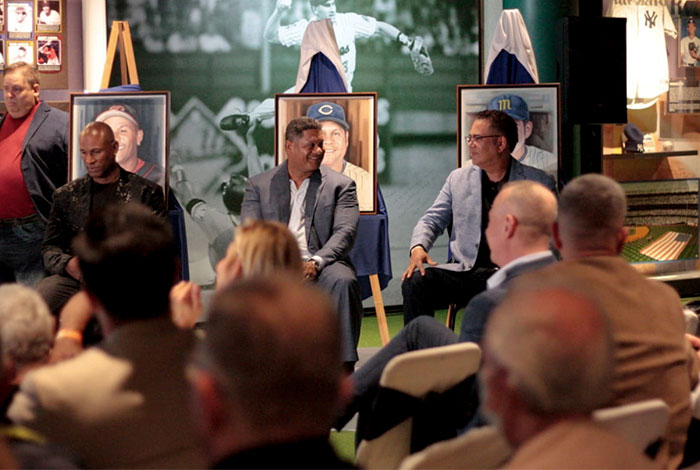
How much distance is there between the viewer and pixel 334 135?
589 centimetres

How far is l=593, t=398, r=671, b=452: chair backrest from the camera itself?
1894 mm

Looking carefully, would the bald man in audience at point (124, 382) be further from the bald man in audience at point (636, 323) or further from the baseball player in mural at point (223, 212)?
the baseball player in mural at point (223, 212)

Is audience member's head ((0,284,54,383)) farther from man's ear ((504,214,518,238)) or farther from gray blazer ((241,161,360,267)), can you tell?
gray blazer ((241,161,360,267))

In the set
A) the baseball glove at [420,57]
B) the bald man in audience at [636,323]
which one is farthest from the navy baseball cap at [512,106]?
the bald man in audience at [636,323]

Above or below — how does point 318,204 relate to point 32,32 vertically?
below

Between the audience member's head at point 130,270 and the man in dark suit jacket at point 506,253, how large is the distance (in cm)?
115

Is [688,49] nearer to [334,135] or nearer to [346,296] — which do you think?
[334,135]

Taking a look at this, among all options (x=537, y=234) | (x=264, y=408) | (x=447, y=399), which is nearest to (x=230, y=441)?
(x=264, y=408)

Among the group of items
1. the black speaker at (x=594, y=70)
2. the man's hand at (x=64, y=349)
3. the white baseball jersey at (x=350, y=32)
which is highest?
the white baseball jersey at (x=350, y=32)

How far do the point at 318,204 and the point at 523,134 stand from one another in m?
1.54

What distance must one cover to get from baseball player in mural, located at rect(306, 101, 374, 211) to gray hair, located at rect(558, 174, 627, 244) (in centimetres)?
317

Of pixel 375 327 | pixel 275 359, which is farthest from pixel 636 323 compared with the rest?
pixel 375 327

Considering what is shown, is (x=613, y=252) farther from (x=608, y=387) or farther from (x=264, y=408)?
(x=264, y=408)

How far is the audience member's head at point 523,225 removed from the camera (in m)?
3.19
